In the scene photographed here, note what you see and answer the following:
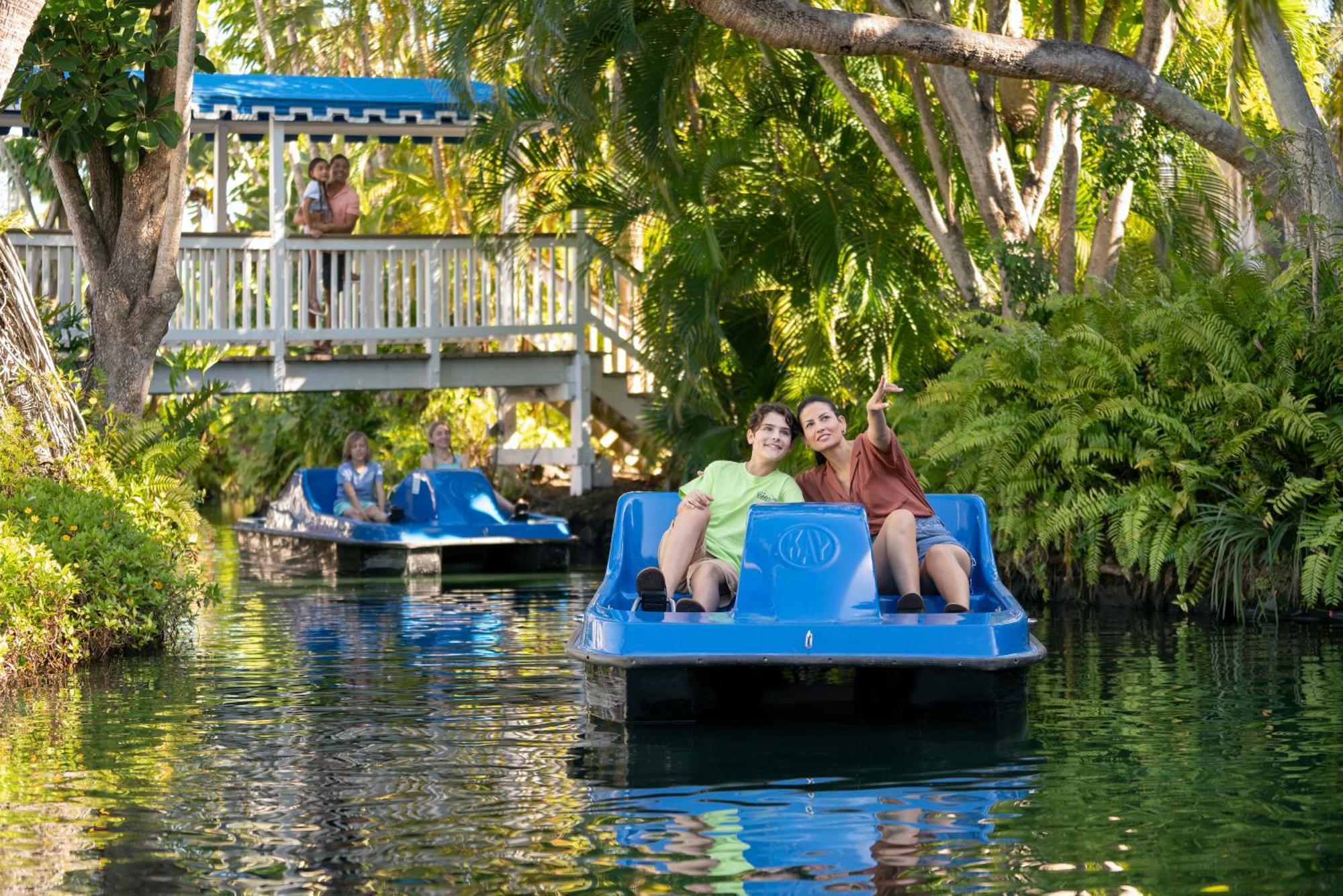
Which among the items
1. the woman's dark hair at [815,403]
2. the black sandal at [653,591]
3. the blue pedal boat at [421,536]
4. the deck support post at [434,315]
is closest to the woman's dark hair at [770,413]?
the woman's dark hair at [815,403]

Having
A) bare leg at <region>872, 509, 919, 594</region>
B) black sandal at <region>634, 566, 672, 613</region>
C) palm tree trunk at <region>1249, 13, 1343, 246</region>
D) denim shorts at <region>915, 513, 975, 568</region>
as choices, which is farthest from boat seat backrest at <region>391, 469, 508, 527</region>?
black sandal at <region>634, 566, 672, 613</region>

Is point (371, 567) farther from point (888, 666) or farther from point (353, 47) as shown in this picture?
point (353, 47)

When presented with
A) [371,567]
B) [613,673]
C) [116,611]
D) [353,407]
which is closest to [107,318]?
[116,611]

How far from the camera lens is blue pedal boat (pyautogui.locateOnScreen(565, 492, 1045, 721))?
7.09m

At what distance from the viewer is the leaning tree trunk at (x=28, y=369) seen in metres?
9.90

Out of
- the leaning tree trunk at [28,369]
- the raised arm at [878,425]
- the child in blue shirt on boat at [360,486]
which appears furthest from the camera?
the child in blue shirt on boat at [360,486]

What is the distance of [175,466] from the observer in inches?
455

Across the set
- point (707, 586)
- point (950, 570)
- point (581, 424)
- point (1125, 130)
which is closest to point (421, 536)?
point (581, 424)

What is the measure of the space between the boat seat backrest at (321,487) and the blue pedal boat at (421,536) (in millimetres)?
19

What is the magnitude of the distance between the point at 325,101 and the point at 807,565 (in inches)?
509

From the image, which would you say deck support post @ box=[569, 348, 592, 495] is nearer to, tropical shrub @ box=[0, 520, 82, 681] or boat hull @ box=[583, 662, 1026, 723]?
tropical shrub @ box=[0, 520, 82, 681]

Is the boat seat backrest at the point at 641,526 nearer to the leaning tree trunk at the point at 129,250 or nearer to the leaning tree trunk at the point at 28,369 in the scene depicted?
the leaning tree trunk at the point at 28,369

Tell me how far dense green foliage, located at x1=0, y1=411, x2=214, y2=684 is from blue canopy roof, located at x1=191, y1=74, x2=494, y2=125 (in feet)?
27.0

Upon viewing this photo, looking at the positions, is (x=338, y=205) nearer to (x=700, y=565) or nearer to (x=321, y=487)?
(x=321, y=487)
